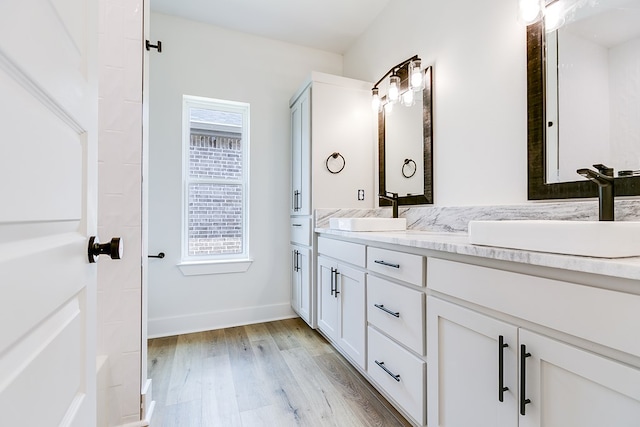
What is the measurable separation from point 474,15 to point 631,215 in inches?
52.8

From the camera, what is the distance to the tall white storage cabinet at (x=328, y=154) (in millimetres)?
2533

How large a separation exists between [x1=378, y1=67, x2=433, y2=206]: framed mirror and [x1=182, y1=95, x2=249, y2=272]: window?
133cm

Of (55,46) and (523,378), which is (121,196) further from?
(523,378)

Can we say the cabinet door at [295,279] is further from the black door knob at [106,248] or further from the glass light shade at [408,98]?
the black door knob at [106,248]

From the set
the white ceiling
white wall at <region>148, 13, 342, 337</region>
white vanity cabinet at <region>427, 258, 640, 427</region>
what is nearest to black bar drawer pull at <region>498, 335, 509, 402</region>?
white vanity cabinet at <region>427, 258, 640, 427</region>

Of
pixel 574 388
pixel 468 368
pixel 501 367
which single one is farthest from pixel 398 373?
pixel 574 388

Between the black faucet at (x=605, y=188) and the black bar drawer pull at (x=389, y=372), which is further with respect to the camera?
the black bar drawer pull at (x=389, y=372)

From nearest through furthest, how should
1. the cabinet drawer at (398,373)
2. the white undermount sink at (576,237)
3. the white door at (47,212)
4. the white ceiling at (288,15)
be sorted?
the white door at (47,212) → the white undermount sink at (576,237) → the cabinet drawer at (398,373) → the white ceiling at (288,15)

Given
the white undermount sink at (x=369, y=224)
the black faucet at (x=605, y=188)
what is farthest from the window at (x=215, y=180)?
the black faucet at (x=605, y=188)

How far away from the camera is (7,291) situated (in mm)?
340

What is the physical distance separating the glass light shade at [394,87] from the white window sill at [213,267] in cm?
192

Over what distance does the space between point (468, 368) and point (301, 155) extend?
2.08 meters

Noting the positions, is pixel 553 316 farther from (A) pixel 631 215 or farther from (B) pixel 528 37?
(B) pixel 528 37

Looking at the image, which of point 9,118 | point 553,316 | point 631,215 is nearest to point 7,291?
point 9,118
